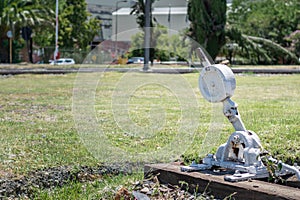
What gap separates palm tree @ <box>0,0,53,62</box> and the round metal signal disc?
125ft

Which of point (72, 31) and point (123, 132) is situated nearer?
point (123, 132)

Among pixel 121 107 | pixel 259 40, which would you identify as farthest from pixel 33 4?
pixel 121 107

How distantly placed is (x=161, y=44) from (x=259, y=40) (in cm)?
3487

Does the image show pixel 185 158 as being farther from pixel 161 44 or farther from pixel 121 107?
pixel 121 107

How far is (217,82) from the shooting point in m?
4.24

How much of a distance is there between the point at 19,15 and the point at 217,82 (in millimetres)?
38955

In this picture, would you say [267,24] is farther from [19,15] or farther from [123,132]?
[123,132]

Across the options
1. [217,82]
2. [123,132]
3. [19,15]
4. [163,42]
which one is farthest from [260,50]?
[217,82]

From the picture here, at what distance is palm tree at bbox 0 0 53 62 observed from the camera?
41.6 m

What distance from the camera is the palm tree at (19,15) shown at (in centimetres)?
4155

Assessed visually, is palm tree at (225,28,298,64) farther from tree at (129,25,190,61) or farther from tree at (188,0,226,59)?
tree at (129,25,190,61)

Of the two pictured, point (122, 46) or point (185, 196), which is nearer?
point (185, 196)

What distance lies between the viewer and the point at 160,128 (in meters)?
7.73

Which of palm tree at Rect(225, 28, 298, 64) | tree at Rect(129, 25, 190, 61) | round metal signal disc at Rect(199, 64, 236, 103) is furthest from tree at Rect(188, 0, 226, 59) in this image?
round metal signal disc at Rect(199, 64, 236, 103)
